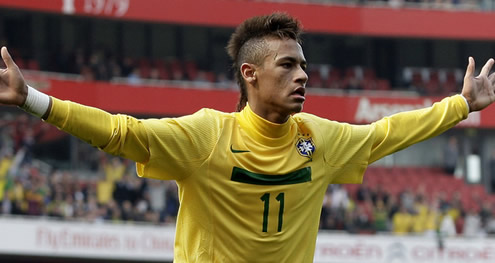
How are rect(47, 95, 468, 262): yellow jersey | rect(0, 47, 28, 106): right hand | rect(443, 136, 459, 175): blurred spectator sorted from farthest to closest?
rect(443, 136, 459, 175): blurred spectator, rect(47, 95, 468, 262): yellow jersey, rect(0, 47, 28, 106): right hand

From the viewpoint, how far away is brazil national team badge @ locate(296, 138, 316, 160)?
6.27 m

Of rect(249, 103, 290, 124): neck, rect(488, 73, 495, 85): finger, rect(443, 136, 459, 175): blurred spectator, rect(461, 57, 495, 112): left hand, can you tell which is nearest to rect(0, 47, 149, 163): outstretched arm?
rect(249, 103, 290, 124): neck

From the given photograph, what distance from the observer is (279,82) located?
613 cm

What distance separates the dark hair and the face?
4 cm

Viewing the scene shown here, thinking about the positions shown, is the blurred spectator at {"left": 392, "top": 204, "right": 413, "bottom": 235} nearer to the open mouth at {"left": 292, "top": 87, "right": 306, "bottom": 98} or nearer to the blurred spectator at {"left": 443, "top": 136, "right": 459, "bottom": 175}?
the blurred spectator at {"left": 443, "top": 136, "right": 459, "bottom": 175}

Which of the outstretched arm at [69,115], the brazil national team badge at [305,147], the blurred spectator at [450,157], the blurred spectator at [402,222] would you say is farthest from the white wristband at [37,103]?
the blurred spectator at [450,157]

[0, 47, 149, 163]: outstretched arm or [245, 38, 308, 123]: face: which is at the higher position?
[245, 38, 308, 123]: face

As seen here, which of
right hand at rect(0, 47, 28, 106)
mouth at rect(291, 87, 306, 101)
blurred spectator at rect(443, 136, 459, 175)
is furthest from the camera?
blurred spectator at rect(443, 136, 459, 175)

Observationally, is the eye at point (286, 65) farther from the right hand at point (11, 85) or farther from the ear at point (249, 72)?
the right hand at point (11, 85)

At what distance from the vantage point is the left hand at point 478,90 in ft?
21.4

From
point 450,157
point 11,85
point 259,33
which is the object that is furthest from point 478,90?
point 450,157

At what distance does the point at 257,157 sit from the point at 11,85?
4.95ft

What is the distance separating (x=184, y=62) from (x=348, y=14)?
16.8 ft

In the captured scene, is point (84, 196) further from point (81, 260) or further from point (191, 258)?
point (191, 258)
